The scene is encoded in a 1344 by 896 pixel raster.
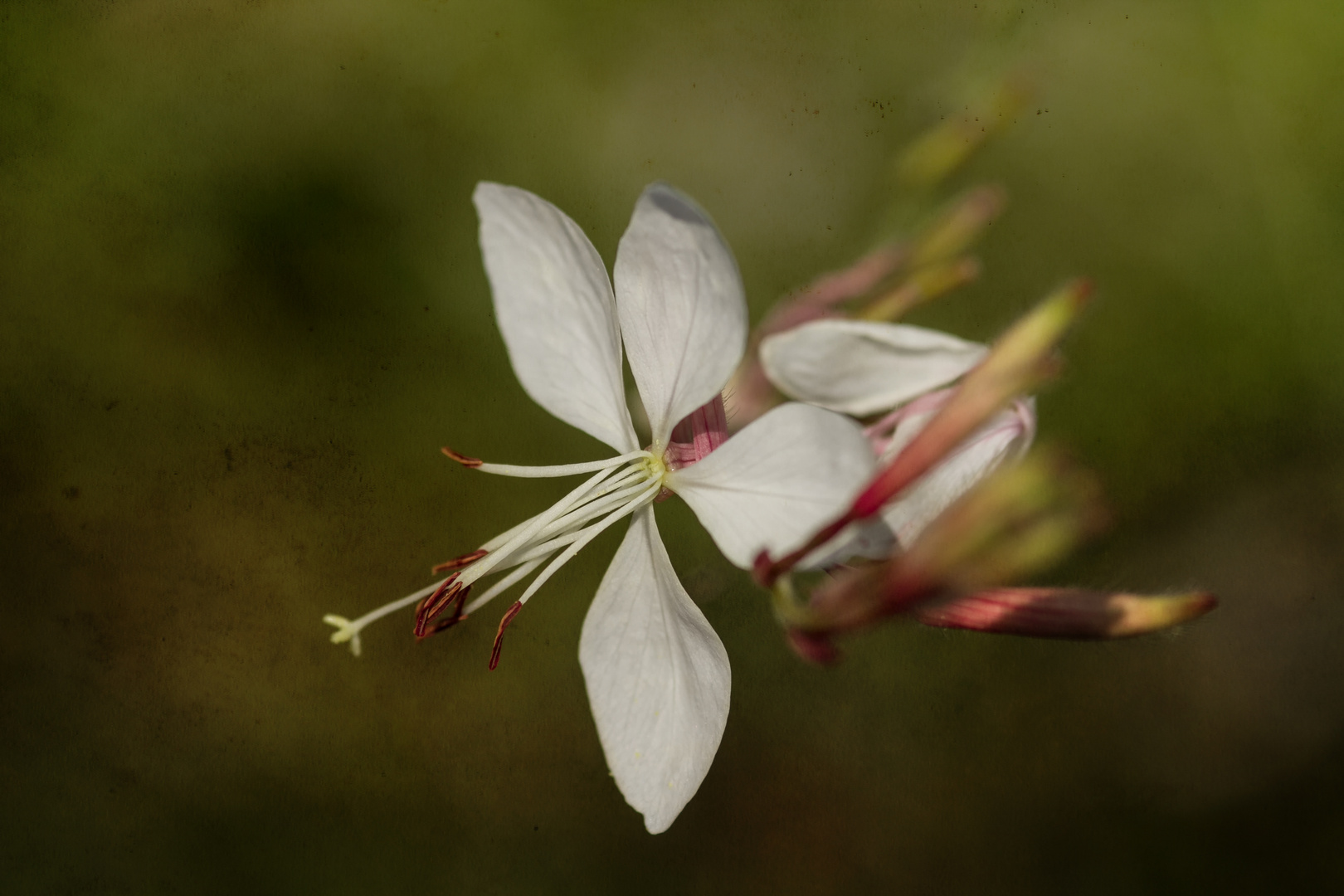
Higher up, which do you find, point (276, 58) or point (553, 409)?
point (276, 58)

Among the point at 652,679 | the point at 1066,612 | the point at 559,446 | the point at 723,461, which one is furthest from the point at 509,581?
the point at 559,446

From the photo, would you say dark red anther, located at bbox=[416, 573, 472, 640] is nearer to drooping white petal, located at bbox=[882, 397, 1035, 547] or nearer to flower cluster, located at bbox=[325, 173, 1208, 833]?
flower cluster, located at bbox=[325, 173, 1208, 833]

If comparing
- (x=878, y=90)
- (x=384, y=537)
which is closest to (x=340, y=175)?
(x=384, y=537)

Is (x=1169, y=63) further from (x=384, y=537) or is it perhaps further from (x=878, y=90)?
(x=384, y=537)

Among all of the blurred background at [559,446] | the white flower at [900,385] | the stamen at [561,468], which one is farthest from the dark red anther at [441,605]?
the blurred background at [559,446]

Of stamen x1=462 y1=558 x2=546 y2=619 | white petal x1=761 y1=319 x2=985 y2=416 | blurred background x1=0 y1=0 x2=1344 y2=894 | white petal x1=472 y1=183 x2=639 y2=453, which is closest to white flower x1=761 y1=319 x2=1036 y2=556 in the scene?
white petal x1=761 y1=319 x2=985 y2=416

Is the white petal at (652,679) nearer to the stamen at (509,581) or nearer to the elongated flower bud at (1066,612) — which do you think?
the stamen at (509,581)
